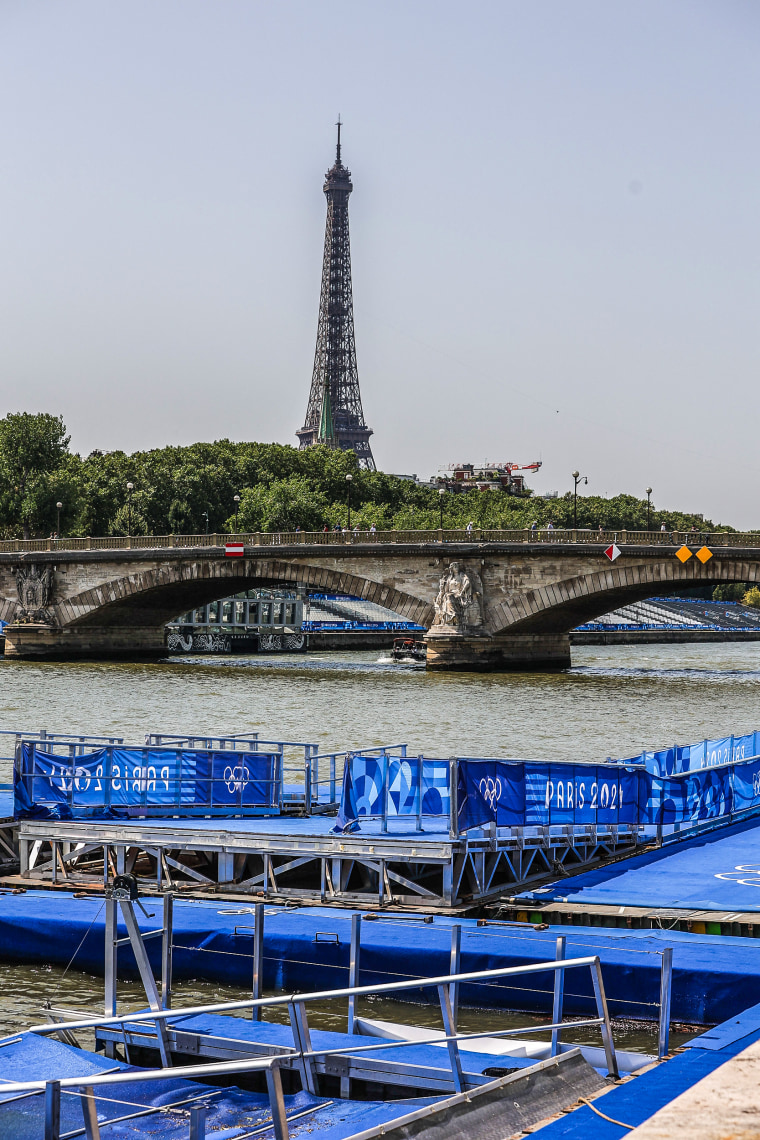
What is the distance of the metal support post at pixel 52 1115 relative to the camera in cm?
831

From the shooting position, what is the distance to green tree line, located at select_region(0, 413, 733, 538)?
117m

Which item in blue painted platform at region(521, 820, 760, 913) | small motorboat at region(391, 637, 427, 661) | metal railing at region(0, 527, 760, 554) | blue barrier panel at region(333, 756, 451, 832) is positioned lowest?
blue painted platform at region(521, 820, 760, 913)

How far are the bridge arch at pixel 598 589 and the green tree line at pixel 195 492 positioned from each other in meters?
35.4

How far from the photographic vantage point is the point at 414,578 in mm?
77812

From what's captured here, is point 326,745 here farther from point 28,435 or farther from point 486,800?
point 28,435

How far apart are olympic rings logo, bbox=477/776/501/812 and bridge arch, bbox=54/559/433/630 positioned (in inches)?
2248

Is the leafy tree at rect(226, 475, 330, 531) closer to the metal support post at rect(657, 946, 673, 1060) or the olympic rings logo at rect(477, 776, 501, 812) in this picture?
the olympic rings logo at rect(477, 776, 501, 812)

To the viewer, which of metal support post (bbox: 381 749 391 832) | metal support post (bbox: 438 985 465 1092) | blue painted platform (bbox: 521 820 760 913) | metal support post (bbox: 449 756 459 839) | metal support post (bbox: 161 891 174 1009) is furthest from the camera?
metal support post (bbox: 381 749 391 832)

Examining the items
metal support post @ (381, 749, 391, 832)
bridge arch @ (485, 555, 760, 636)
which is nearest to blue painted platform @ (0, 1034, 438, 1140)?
metal support post @ (381, 749, 391, 832)

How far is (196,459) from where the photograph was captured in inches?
5719

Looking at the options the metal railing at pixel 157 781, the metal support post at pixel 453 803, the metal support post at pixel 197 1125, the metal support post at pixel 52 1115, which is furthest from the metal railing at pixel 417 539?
the metal support post at pixel 52 1115

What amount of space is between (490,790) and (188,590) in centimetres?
6921

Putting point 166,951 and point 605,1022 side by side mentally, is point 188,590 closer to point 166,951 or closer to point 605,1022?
point 166,951

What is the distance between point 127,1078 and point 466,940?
30.6ft
